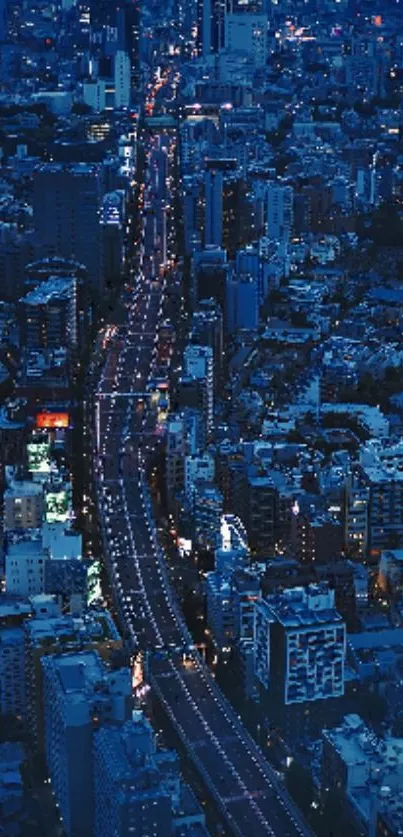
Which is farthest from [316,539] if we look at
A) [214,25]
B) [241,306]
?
[214,25]

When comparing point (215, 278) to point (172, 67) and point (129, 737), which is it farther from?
point (172, 67)

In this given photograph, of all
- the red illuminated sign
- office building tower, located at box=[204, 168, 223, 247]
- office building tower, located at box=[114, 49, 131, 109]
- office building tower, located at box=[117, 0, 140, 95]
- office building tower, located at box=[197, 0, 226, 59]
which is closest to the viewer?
the red illuminated sign

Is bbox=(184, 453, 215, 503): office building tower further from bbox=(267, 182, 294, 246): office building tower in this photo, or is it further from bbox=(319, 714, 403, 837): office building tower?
bbox=(267, 182, 294, 246): office building tower

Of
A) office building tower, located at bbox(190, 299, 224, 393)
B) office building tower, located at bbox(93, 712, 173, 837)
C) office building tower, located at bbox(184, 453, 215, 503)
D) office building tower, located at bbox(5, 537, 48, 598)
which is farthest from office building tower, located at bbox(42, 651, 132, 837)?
office building tower, located at bbox(190, 299, 224, 393)

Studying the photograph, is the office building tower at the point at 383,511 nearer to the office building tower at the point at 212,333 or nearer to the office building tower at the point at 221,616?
the office building tower at the point at 221,616

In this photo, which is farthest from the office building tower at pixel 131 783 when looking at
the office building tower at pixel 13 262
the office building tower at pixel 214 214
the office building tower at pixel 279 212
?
the office building tower at pixel 279 212
